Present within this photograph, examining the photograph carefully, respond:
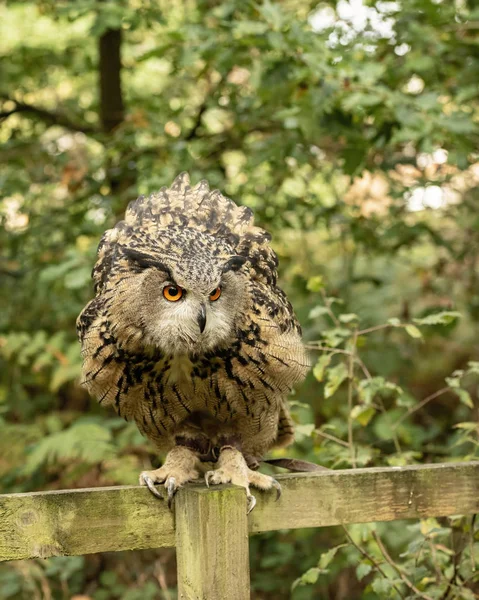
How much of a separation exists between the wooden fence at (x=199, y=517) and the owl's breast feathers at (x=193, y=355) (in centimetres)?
33

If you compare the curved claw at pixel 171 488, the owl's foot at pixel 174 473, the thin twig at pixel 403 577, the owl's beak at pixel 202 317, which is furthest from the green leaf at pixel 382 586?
the owl's beak at pixel 202 317

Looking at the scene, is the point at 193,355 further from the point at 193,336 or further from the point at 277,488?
the point at 277,488

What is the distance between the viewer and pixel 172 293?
75.4 inches

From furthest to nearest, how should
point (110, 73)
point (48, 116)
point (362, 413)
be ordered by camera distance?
1. point (110, 73)
2. point (48, 116)
3. point (362, 413)

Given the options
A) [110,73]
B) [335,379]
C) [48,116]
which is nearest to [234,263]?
[335,379]

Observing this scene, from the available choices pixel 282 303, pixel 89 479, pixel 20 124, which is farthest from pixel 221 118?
pixel 282 303

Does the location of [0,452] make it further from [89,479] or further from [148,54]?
[148,54]

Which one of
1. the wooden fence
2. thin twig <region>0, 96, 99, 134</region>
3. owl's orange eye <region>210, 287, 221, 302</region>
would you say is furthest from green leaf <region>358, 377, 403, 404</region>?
thin twig <region>0, 96, 99, 134</region>

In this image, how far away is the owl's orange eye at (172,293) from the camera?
74.8 inches

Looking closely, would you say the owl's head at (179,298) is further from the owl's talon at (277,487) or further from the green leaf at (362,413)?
the green leaf at (362,413)

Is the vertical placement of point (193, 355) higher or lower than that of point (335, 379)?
higher

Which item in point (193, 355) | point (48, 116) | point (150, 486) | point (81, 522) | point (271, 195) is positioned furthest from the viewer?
point (48, 116)

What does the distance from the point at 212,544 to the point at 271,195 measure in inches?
109

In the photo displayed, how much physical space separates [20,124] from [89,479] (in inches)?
97.9
